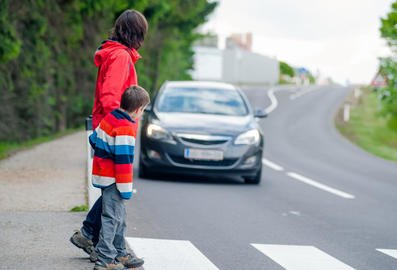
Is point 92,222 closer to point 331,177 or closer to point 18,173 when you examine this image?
point 18,173

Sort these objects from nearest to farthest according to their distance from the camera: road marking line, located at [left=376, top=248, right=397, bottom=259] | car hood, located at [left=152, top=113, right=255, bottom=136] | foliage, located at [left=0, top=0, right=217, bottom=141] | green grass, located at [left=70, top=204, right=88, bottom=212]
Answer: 1. road marking line, located at [left=376, top=248, right=397, bottom=259]
2. green grass, located at [left=70, top=204, right=88, bottom=212]
3. car hood, located at [left=152, top=113, right=255, bottom=136]
4. foliage, located at [left=0, top=0, right=217, bottom=141]

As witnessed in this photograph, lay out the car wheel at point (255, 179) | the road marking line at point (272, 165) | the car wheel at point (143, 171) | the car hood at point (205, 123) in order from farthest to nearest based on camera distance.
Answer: the road marking line at point (272, 165) < the car wheel at point (255, 179) < the car wheel at point (143, 171) < the car hood at point (205, 123)

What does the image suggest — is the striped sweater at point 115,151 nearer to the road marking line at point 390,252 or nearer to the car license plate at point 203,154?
the road marking line at point 390,252

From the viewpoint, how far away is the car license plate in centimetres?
1397

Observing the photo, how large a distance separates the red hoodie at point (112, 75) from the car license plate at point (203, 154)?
680cm

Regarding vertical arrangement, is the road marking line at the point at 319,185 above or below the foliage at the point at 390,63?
below

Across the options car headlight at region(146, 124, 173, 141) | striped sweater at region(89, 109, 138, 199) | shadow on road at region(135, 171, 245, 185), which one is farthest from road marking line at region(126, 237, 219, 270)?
shadow on road at region(135, 171, 245, 185)

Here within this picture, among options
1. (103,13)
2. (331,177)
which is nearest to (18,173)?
(331,177)

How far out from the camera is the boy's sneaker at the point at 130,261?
678cm

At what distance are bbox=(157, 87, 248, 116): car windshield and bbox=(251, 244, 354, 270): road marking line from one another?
6990mm

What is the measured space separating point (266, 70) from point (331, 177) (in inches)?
4630

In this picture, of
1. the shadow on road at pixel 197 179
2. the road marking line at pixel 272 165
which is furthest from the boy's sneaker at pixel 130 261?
the road marking line at pixel 272 165

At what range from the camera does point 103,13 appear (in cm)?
2939

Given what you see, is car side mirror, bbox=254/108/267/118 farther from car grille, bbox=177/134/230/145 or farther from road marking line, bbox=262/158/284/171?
road marking line, bbox=262/158/284/171
